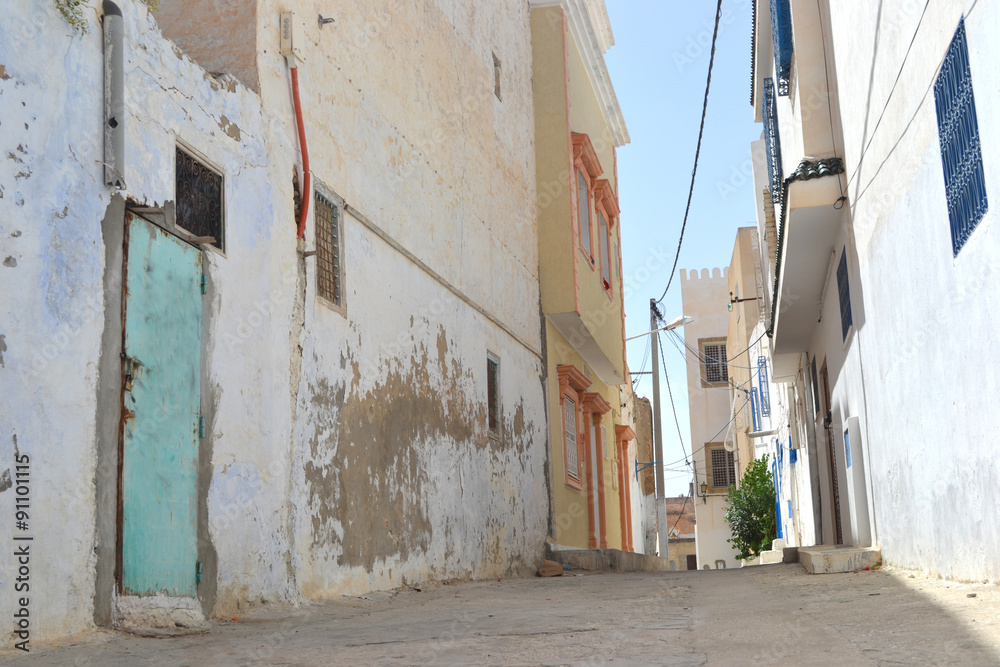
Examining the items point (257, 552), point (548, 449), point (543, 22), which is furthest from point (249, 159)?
point (543, 22)

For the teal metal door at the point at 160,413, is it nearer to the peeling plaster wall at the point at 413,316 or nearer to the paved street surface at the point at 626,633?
the paved street surface at the point at 626,633

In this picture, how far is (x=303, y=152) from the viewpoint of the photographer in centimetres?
835

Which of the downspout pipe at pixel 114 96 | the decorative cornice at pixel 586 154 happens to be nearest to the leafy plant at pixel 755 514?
the decorative cornice at pixel 586 154

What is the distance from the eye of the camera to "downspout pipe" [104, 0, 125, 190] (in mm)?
5977

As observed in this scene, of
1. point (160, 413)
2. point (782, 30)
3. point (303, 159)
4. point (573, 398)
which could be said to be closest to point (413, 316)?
point (303, 159)

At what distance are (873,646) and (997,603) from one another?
1.09m

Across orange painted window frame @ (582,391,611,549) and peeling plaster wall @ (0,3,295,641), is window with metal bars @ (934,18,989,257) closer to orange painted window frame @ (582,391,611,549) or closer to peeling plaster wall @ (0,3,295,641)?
peeling plaster wall @ (0,3,295,641)

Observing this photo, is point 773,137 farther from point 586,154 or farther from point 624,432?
point 624,432

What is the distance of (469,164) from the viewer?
1324cm

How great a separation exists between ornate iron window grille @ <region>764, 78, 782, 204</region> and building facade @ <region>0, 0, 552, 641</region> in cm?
444

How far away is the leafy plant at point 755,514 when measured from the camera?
27422mm

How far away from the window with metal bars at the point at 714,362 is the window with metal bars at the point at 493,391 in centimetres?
2964

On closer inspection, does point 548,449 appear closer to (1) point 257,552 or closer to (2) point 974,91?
(1) point 257,552

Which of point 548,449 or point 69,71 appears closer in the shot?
point 69,71
